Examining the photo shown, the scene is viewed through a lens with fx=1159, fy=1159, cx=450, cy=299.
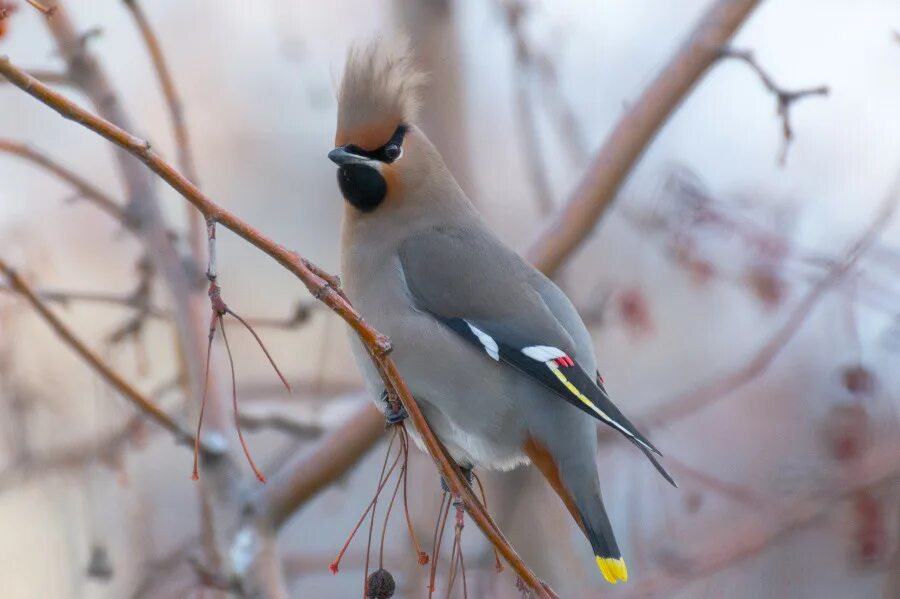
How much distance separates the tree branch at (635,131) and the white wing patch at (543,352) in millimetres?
732

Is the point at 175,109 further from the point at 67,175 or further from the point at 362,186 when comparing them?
the point at 362,186

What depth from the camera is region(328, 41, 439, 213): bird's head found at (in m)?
2.57

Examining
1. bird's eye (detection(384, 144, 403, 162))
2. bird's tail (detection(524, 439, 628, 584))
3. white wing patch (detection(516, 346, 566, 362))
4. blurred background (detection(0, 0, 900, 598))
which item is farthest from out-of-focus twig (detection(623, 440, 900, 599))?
bird's eye (detection(384, 144, 403, 162))

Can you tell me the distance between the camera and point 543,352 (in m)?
2.50

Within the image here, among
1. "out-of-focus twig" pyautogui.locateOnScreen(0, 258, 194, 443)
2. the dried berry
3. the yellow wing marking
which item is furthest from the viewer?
"out-of-focus twig" pyautogui.locateOnScreen(0, 258, 194, 443)

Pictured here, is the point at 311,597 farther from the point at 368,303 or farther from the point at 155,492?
the point at 368,303

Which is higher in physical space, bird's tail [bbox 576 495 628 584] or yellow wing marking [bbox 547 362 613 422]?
yellow wing marking [bbox 547 362 613 422]

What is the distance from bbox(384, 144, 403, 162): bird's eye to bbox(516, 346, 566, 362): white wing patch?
59 cm

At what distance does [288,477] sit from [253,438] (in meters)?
3.41

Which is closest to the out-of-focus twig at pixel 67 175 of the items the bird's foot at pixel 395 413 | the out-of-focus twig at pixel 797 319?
the bird's foot at pixel 395 413

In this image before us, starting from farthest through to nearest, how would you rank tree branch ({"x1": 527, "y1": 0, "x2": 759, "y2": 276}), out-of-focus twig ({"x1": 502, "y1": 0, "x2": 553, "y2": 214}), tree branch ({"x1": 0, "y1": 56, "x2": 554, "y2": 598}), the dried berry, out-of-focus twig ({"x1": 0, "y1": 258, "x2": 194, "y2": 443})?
out-of-focus twig ({"x1": 502, "y1": 0, "x2": 553, "y2": 214}) → tree branch ({"x1": 527, "y1": 0, "x2": 759, "y2": 276}) → out-of-focus twig ({"x1": 0, "y1": 258, "x2": 194, "y2": 443}) → the dried berry → tree branch ({"x1": 0, "y1": 56, "x2": 554, "y2": 598})

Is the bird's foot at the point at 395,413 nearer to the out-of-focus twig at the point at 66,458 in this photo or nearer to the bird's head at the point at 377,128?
the bird's head at the point at 377,128

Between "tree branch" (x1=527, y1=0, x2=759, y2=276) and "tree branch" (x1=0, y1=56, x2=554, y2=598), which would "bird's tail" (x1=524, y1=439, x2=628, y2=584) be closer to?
"tree branch" (x1=0, y1=56, x2=554, y2=598)

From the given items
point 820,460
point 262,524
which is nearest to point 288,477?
point 262,524
